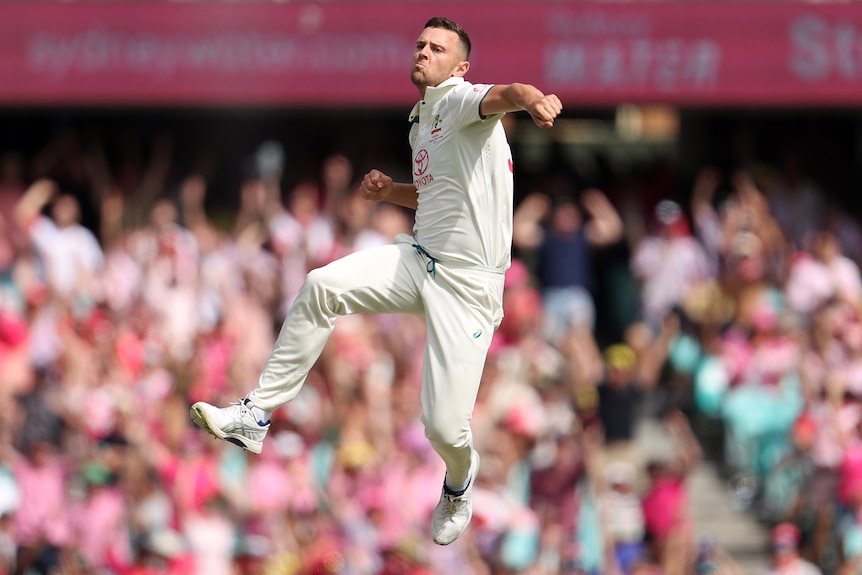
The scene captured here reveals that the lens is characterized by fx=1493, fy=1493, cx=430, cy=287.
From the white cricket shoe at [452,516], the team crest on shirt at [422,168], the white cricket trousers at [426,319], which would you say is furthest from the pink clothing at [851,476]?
the team crest on shirt at [422,168]

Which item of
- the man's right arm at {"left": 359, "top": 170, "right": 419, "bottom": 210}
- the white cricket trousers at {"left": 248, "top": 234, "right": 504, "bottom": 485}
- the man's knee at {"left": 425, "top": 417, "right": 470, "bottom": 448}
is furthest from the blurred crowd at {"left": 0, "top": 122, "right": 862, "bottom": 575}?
the man's right arm at {"left": 359, "top": 170, "right": 419, "bottom": 210}

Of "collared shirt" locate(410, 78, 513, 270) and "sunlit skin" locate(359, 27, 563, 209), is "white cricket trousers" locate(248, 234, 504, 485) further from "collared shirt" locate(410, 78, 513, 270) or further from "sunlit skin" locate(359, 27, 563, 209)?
"sunlit skin" locate(359, 27, 563, 209)

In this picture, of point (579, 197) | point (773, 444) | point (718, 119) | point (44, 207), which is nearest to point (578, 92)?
point (579, 197)

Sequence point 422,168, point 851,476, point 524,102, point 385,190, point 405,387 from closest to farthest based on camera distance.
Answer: point 524,102
point 422,168
point 385,190
point 851,476
point 405,387

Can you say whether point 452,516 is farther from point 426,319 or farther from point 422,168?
point 422,168

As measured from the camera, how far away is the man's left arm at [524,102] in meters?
6.02

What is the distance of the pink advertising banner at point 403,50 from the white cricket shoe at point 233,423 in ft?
28.7

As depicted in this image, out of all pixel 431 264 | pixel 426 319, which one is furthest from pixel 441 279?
pixel 426 319

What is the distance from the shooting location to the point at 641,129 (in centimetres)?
1911

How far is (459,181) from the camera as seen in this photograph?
7.11 m

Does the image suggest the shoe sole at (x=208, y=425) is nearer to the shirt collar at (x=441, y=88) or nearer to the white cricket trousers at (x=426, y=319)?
the white cricket trousers at (x=426, y=319)

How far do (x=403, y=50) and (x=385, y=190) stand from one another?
8416 mm

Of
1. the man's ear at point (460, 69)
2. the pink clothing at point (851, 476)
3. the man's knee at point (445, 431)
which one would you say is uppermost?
the man's ear at point (460, 69)

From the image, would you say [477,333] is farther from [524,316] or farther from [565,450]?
[524,316]
